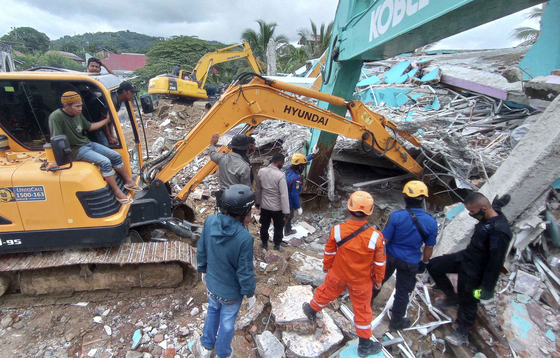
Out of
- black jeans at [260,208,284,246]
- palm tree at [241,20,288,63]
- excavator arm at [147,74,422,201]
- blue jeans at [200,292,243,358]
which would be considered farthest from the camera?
palm tree at [241,20,288,63]

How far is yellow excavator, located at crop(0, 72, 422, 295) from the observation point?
301 cm

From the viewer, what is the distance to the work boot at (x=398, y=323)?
314 cm

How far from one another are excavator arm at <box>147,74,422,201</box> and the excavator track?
1.00 m

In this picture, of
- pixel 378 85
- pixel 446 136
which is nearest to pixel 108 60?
pixel 378 85

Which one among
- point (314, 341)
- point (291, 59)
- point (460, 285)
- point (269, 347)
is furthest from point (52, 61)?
point (460, 285)

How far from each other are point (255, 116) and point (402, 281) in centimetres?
269

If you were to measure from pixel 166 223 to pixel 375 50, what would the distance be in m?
3.50

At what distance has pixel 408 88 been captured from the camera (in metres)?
7.59

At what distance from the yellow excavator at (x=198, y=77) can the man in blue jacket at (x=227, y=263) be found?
35.9 ft

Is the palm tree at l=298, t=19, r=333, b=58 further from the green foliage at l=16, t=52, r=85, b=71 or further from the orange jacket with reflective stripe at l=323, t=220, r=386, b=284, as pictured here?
the green foliage at l=16, t=52, r=85, b=71

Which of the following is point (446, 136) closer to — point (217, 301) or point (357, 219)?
Result: point (357, 219)

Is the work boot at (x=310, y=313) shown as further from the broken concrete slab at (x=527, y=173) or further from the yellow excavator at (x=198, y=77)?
the yellow excavator at (x=198, y=77)

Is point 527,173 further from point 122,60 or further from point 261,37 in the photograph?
point 122,60

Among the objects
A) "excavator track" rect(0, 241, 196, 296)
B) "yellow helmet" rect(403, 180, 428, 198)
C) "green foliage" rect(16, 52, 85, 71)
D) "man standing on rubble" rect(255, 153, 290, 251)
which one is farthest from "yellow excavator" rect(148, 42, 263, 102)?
"green foliage" rect(16, 52, 85, 71)
